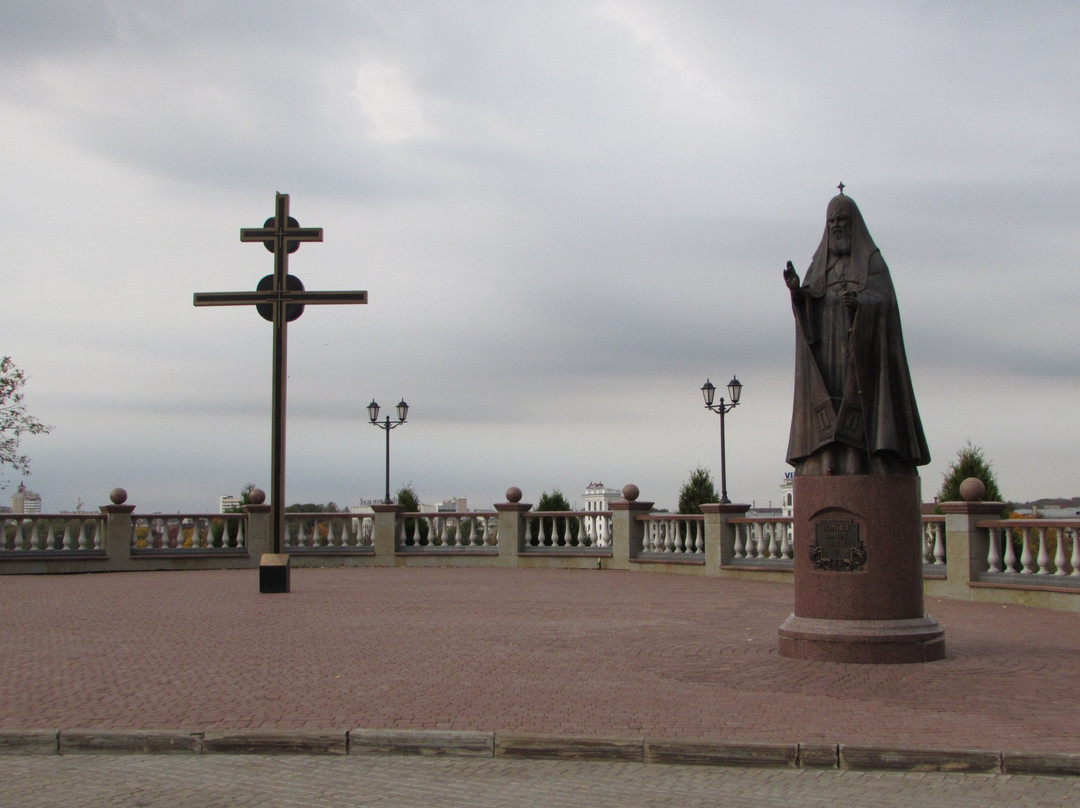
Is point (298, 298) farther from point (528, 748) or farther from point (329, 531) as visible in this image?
point (528, 748)

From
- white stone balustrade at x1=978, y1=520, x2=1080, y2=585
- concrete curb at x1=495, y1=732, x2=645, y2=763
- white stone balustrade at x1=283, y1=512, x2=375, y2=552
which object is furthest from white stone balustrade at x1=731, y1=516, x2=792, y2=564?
concrete curb at x1=495, y1=732, x2=645, y2=763

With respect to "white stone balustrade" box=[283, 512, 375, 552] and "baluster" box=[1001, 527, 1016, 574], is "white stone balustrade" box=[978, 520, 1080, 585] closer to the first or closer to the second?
"baluster" box=[1001, 527, 1016, 574]

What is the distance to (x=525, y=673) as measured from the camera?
31.2 feet

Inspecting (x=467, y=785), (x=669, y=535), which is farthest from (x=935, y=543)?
(x=467, y=785)

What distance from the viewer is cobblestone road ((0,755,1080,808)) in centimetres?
582

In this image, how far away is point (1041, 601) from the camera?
615 inches

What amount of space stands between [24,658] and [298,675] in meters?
3.11

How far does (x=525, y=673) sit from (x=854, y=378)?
430 centimetres

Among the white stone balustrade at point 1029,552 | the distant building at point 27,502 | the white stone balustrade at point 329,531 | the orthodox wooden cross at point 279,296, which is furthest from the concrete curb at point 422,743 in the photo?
the distant building at point 27,502

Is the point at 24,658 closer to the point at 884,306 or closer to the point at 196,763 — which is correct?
the point at 196,763

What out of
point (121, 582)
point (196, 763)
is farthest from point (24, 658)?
point (121, 582)

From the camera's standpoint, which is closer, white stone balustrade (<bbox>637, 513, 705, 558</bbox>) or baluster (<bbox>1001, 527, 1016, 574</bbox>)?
baluster (<bbox>1001, 527, 1016, 574</bbox>)

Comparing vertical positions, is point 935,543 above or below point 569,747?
above

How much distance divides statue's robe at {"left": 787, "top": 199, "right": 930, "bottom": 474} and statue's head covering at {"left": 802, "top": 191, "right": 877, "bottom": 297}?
1 centimetres
